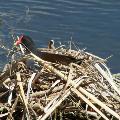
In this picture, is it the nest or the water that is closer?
the nest

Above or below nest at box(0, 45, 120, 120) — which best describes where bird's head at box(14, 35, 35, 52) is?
above

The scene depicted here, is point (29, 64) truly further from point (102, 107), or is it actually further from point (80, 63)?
point (102, 107)

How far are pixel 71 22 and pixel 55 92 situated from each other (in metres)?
8.77

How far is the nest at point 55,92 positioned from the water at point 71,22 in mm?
6116

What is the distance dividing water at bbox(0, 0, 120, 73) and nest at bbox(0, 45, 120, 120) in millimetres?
6116

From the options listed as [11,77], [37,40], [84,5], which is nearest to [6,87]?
[11,77]

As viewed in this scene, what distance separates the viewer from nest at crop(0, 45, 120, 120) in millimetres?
5930

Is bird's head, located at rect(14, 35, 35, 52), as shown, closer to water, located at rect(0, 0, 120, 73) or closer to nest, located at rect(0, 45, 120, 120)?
nest, located at rect(0, 45, 120, 120)

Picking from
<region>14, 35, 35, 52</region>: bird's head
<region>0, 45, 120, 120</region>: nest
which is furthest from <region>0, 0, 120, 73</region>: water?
<region>0, 45, 120, 120</region>: nest

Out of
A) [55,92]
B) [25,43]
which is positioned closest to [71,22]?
[25,43]

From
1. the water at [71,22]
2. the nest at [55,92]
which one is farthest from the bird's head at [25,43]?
the water at [71,22]

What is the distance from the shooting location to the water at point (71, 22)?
13.4 m

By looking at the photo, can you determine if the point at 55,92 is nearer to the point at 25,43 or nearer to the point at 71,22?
the point at 25,43

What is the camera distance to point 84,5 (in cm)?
1582
